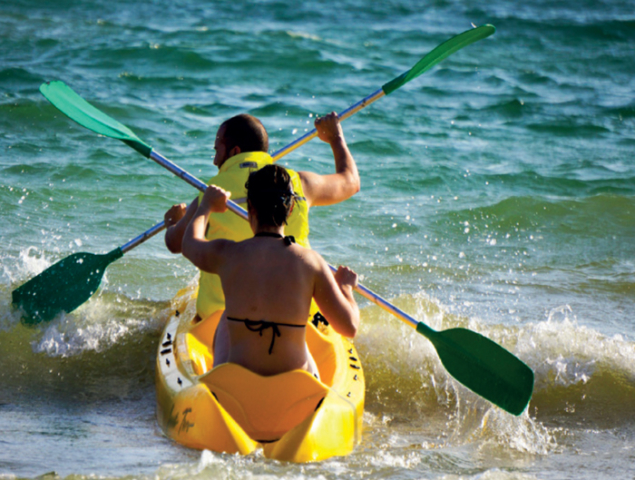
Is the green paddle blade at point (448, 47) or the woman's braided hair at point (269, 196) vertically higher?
the green paddle blade at point (448, 47)

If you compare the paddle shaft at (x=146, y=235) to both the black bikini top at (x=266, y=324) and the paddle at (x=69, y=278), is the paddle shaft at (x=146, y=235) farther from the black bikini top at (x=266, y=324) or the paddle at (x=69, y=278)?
the black bikini top at (x=266, y=324)

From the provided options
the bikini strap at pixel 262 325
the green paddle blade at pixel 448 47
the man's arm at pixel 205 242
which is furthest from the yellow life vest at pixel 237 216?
the green paddle blade at pixel 448 47

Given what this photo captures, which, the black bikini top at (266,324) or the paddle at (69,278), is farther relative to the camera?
the paddle at (69,278)

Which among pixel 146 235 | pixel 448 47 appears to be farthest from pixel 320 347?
pixel 448 47

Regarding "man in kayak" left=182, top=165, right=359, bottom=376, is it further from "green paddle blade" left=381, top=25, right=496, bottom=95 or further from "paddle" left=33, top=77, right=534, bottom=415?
"green paddle blade" left=381, top=25, right=496, bottom=95

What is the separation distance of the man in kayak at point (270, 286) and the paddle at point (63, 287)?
6.50 feet

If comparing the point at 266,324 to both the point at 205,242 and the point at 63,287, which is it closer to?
the point at 205,242

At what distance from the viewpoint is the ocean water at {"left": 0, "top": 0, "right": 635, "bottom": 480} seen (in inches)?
136

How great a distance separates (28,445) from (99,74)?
367 inches

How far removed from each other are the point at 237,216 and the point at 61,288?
169cm

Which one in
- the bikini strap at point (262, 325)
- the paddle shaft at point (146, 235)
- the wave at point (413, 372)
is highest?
the bikini strap at point (262, 325)

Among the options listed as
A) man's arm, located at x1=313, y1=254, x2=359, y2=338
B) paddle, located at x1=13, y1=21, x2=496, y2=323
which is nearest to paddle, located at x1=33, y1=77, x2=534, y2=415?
man's arm, located at x1=313, y1=254, x2=359, y2=338

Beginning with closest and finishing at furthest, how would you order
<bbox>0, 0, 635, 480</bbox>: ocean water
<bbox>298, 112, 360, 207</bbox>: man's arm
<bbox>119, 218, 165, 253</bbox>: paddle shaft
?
1. <bbox>0, 0, 635, 480</bbox>: ocean water
2. <bbox>298, 112, 360, 207</bbox>: man's arm
3. <bbox>119, 218, 165, 253</bbox>: paddle shaft

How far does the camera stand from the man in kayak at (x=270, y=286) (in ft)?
8.82
